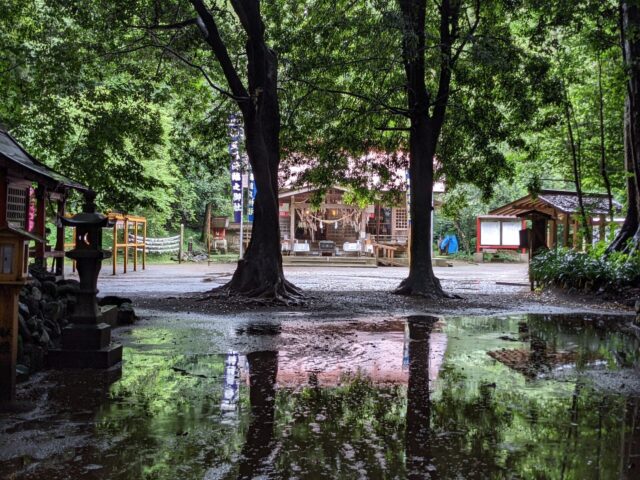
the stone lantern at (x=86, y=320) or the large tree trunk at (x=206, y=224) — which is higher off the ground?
the large tree trunk at (x=206, y=224)

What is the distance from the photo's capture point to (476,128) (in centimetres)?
1619

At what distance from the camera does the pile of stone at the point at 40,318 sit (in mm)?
5812

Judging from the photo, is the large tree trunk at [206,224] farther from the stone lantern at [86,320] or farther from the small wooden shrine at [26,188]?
the stone lantern at [86,320]

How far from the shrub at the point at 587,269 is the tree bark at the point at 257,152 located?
24.8 ft

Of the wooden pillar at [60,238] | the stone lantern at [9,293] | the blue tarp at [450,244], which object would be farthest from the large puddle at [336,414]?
the blue tarp at [450,244]

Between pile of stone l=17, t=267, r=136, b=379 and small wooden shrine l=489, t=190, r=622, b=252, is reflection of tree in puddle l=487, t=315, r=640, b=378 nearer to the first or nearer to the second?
pile of stone l=17, t=267, r=136, b=379

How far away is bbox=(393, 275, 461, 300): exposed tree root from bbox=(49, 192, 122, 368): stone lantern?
10.0m

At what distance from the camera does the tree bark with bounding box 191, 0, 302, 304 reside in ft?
44.0

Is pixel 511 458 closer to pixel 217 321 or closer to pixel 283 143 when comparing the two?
pixel 217 321

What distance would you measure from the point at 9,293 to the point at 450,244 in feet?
133

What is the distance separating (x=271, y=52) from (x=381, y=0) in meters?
3.03

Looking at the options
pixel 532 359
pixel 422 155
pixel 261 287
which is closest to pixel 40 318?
pixel 532 359

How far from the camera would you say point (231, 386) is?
17.6ft

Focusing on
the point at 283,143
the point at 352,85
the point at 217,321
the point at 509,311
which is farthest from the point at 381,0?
the point at 217,321
